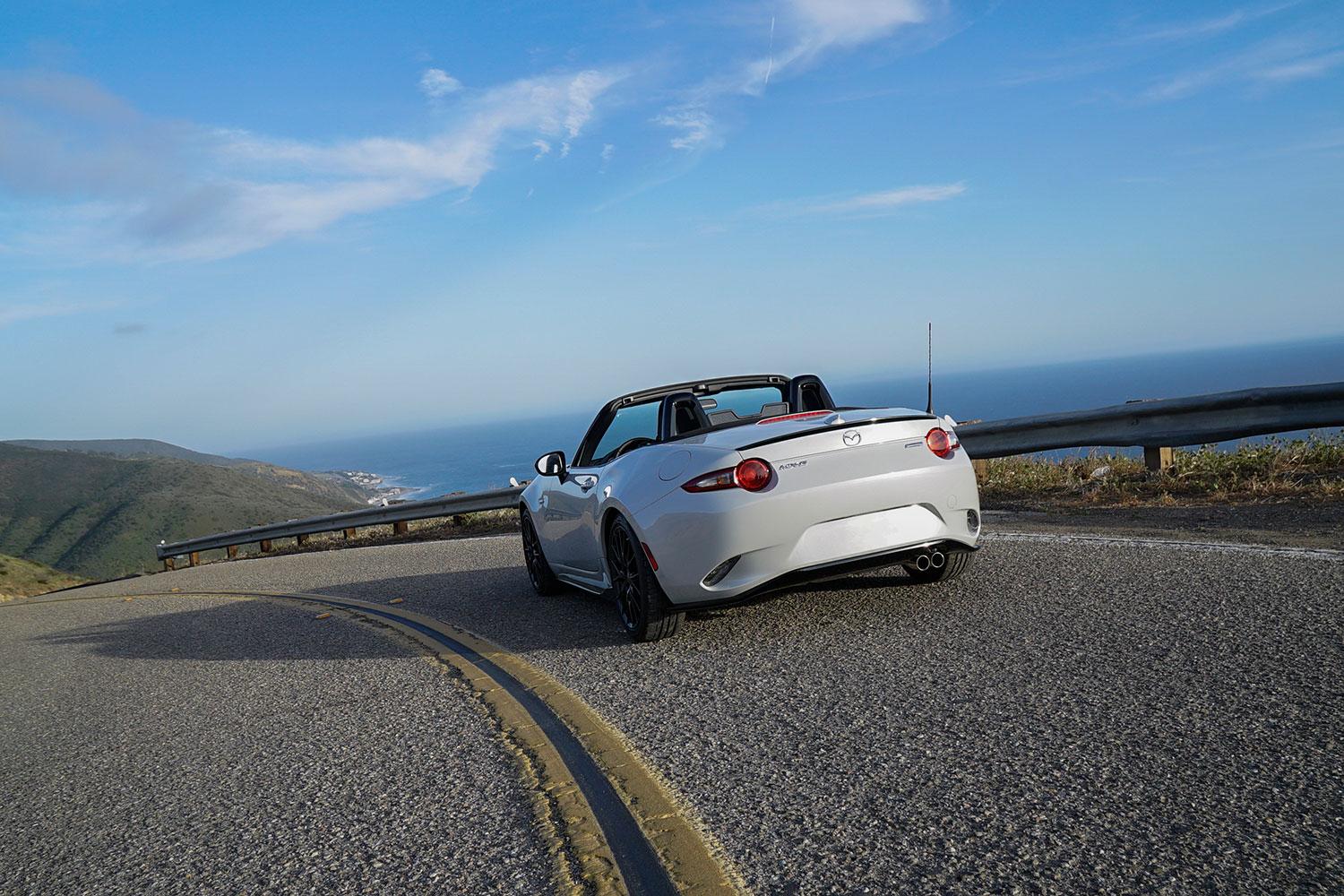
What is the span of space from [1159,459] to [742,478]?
21.1 feet

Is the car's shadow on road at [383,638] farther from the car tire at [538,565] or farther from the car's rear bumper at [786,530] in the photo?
the car's rear bumper at [786,530]

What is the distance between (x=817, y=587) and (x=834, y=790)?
3363 millimetres

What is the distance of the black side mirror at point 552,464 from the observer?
24.6ft

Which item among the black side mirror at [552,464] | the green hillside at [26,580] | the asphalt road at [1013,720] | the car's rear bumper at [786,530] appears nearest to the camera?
the asphalt road at [1013,720]

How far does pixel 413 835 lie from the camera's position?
Answer: 11.0 ft

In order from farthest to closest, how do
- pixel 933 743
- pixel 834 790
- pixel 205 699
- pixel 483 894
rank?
pixel 205 699 < pixel 933 743 < pixel 834 790 < pixel 483 894

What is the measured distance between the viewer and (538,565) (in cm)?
823

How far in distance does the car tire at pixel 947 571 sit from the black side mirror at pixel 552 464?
258 centimetres

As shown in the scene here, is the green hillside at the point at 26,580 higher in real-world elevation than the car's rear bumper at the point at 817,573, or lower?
lower

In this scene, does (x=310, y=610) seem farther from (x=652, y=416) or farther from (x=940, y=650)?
(x=940, y=650)

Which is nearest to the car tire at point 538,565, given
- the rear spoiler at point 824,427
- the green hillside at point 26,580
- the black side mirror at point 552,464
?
the black side mirror at point 552,464

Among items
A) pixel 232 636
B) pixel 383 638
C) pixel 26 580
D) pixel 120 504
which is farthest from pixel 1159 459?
pixel 120 504

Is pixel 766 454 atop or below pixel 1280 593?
atop

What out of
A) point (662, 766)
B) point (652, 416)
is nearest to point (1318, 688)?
point (662, 766)
